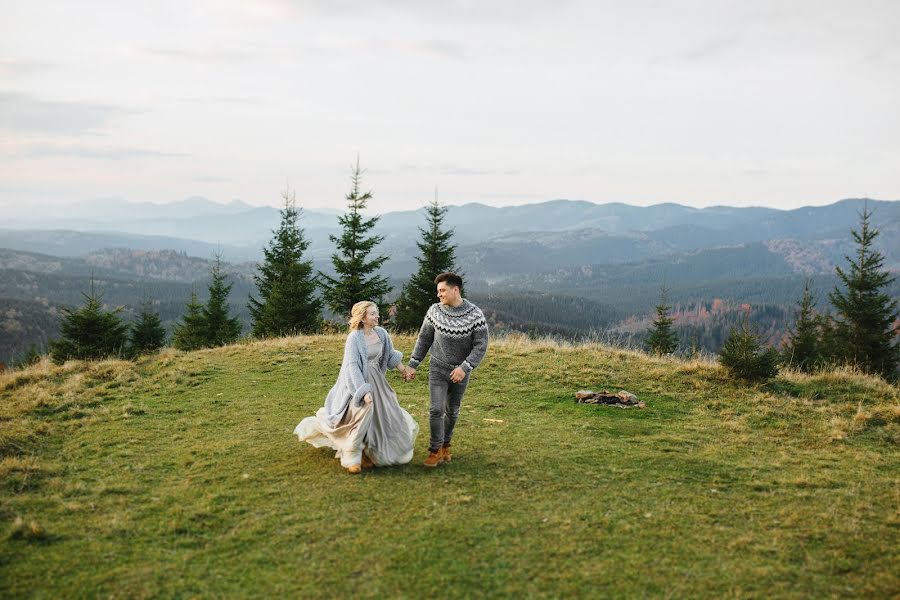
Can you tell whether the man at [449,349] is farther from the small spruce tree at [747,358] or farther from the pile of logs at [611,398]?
the small spruce tree at [747,358]

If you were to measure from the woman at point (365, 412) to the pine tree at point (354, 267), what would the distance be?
63.4ft

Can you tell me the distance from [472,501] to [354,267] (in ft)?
73.4

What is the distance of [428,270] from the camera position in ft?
101

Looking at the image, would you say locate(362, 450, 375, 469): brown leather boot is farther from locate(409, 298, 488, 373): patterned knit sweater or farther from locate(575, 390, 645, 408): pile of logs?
locate(575, 390, 645, 408): pile of logs

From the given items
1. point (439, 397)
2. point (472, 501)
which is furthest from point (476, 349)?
point (472, 501)

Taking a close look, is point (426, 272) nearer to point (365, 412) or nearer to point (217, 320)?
point (217, 320)

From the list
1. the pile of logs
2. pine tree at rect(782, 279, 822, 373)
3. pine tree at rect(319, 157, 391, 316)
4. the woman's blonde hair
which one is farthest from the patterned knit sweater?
pine tree at rect(782, 279, 822, 373)

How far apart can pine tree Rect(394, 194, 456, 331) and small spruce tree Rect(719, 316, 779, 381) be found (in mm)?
18501

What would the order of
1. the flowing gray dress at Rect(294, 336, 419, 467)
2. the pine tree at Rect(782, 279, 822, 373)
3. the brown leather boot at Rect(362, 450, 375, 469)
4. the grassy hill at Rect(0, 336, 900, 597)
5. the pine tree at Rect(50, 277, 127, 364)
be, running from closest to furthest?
1. the grassy hill at Rect(0, 336, 900, 597)
2. the flowing gray dress at Rect(294, 336, 419, 467)
3. the brown leather boot at Rect(362, 450, 375, 469)
4. the pine tree at Rect(50, 277, 127, 364)
5. the pine tree at Rect(782, 279, 822, 373)

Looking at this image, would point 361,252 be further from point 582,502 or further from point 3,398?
point 582,502

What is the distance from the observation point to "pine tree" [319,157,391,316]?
27.2 m

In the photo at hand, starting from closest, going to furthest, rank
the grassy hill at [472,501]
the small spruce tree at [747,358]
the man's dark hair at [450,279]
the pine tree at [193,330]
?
the grassy hill at [472,501] → the man's dark hair at [450,279] → the small spruce tree at [747,358] → the pine tree at [193,330]

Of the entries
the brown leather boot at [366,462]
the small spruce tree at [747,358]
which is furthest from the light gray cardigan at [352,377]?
the small spruce tree at [747,358]

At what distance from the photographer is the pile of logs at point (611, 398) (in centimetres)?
1095
